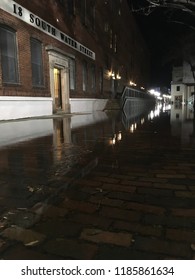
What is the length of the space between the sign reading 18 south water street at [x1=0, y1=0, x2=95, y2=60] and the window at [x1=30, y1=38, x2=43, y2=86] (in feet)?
2.81

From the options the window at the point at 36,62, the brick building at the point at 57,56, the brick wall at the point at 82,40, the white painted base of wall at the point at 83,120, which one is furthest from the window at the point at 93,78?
the window at the point at 36,62

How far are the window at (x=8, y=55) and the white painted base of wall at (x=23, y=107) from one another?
0.88 m

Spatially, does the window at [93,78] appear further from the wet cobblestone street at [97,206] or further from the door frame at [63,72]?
the wet cobblestone street at [97,206]

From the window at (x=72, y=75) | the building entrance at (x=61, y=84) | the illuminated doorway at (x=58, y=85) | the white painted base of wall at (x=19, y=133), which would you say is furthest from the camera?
the window at (x=72, y=75)

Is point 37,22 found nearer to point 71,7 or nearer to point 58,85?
point 58,85

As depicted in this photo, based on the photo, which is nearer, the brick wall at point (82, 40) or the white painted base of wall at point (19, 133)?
the white painted base of wall at point (19, 133)

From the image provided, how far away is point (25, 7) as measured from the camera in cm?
1268

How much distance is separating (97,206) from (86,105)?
61.9 ft

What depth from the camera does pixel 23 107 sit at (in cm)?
1255

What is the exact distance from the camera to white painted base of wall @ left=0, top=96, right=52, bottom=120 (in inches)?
446

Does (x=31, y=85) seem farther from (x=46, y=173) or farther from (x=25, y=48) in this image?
(x=46, y=173)

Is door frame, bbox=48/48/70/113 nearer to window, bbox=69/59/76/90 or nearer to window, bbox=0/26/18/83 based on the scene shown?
window, bbox=69/59/76/90

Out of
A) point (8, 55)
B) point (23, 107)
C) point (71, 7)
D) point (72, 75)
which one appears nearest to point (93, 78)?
point (72, 75)

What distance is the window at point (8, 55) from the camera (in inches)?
448
